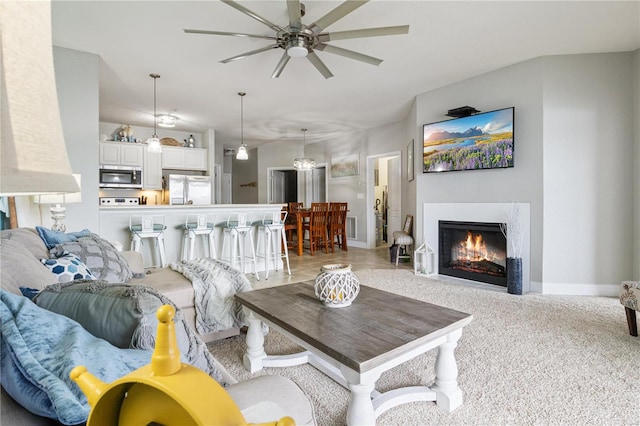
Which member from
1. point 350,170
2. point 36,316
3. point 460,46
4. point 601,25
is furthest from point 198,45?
point 350,170

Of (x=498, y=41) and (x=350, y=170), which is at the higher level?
(x=498, y=41)

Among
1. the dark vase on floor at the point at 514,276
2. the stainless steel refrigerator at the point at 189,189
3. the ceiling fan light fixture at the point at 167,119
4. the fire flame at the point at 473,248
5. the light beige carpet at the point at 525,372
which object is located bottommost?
the light beige carpet at the point at 525,372

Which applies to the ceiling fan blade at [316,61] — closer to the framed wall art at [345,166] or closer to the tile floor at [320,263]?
the tile floor at [320,263]

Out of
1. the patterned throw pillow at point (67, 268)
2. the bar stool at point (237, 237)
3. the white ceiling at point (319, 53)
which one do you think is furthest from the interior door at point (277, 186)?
the patterned throw pillow at point (67, 268)

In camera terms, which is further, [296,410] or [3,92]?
[296,410]

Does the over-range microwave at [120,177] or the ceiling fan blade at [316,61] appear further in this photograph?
the over-range microwave at [120,177]

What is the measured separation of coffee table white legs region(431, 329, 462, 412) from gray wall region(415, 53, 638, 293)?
9.24 ft

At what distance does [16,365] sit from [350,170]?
283 inches

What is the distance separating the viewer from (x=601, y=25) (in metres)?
3.03

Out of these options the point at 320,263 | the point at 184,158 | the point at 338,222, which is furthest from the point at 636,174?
the point at 184,158

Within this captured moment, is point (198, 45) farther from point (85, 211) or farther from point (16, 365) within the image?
point (16, 365)

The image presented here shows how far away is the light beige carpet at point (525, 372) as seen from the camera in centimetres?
159

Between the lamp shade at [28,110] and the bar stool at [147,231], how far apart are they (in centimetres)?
408

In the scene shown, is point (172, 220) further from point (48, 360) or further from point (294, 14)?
point (48, 360)
